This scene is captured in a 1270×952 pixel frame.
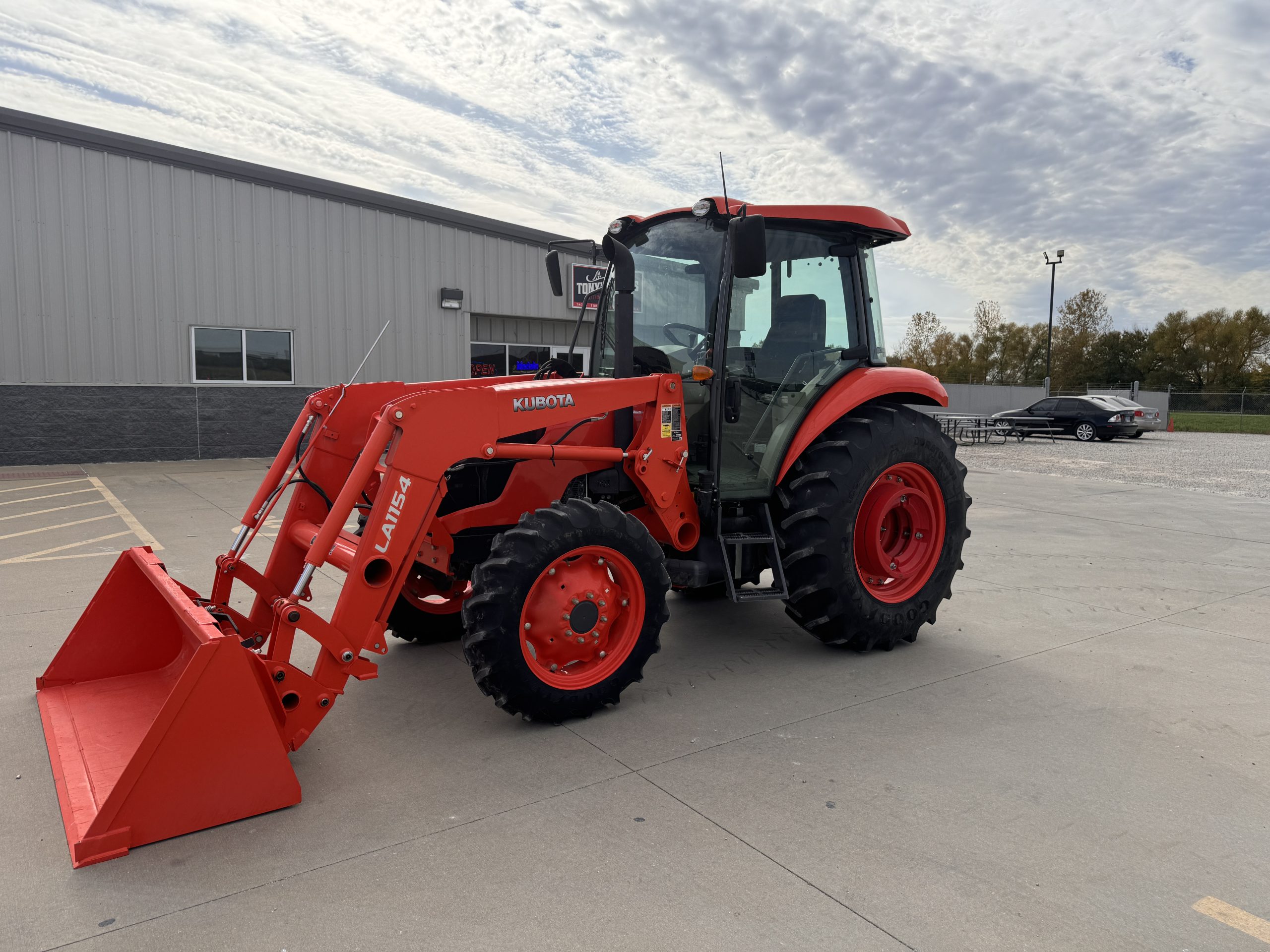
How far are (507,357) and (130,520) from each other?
1009cm

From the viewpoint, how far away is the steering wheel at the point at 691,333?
173 inches

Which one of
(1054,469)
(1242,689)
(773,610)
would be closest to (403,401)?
(773,610)

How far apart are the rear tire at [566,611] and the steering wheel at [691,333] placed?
1099 millimetres

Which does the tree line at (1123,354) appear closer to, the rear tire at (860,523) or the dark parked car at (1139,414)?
the dark parked car at (1139,414)

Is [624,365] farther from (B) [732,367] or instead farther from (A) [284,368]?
(A) [284,368]

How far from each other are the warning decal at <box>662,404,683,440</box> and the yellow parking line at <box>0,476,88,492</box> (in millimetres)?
9945

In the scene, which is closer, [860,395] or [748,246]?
[748,246]

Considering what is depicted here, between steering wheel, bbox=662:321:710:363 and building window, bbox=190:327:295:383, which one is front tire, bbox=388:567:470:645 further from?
building window, bbox=190:327:295:383

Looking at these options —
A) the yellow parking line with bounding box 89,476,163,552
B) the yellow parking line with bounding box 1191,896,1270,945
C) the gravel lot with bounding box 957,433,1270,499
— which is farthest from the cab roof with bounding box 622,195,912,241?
the gravel lot with bounding box 957,433,1270,499

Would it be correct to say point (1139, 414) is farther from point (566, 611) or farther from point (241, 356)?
point (566, 611)

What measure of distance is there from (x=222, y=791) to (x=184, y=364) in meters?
13.0

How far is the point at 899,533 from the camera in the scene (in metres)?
5.12

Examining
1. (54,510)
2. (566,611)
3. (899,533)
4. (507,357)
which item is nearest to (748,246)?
(566,611)

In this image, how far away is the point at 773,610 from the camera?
18.8 ft
